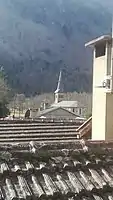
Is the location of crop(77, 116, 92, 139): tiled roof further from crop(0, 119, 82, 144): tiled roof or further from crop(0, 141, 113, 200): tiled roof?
crop(0, 141, 113, 200): tiled roof

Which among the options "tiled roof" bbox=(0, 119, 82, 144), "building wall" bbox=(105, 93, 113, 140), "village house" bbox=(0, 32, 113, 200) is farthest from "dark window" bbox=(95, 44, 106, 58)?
"tiled roof" bbox=(0, 119, 82, 144)

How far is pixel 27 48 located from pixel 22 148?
437 ft

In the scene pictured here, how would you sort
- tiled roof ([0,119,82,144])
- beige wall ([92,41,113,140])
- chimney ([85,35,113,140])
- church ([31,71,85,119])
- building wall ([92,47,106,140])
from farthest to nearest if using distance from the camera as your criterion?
church ([31,71,85,119])
tiled roof ([0,119,82,144])
building wall ([92,47,106,140])
beige wall ([92,41,113,140])
chimney ([85,35,113,140])

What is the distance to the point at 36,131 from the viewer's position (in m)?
8.86

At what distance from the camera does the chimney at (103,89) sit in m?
5.76

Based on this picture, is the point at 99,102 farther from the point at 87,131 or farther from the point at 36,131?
the point at 36,131

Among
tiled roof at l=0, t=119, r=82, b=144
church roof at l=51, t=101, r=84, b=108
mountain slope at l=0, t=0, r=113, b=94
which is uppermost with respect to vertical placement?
mountain slope at l=0, t=0, r=113, b=94

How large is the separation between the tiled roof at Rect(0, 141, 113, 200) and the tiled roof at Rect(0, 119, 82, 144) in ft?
11.2

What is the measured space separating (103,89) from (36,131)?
321 cm

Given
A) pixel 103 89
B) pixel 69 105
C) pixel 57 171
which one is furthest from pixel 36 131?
pixel 69 105

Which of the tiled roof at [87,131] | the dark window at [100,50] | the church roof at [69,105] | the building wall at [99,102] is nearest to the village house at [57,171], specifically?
the building wall at [99,102]

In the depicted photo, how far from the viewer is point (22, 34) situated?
468ft

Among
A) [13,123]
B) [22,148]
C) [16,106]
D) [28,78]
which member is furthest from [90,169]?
[28,78]

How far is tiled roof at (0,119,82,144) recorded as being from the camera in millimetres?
8109
